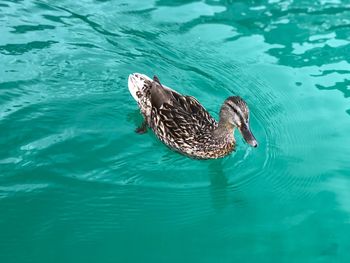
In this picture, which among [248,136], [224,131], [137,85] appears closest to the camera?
[248,136]

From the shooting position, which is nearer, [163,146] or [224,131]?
[224,131]

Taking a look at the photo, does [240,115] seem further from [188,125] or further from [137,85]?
[137,85]

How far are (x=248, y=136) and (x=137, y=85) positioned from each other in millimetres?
1751

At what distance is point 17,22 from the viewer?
7738 mm

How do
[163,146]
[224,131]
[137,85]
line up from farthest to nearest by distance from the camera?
1. [137,85]
2. [163,146]
3. [224,131]

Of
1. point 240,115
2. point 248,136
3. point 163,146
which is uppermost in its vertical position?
point 240,115

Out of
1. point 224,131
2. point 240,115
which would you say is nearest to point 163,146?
point 224,131

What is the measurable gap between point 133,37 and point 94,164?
2672 mm

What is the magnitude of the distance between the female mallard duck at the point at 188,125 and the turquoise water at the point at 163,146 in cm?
16

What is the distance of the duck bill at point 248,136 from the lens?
199 inches

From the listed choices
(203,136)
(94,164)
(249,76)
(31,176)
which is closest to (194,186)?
(203,136)

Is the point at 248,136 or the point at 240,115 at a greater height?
the point at 240,115

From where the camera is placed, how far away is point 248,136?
202 inches

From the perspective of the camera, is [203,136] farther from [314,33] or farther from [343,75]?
[314,33]
